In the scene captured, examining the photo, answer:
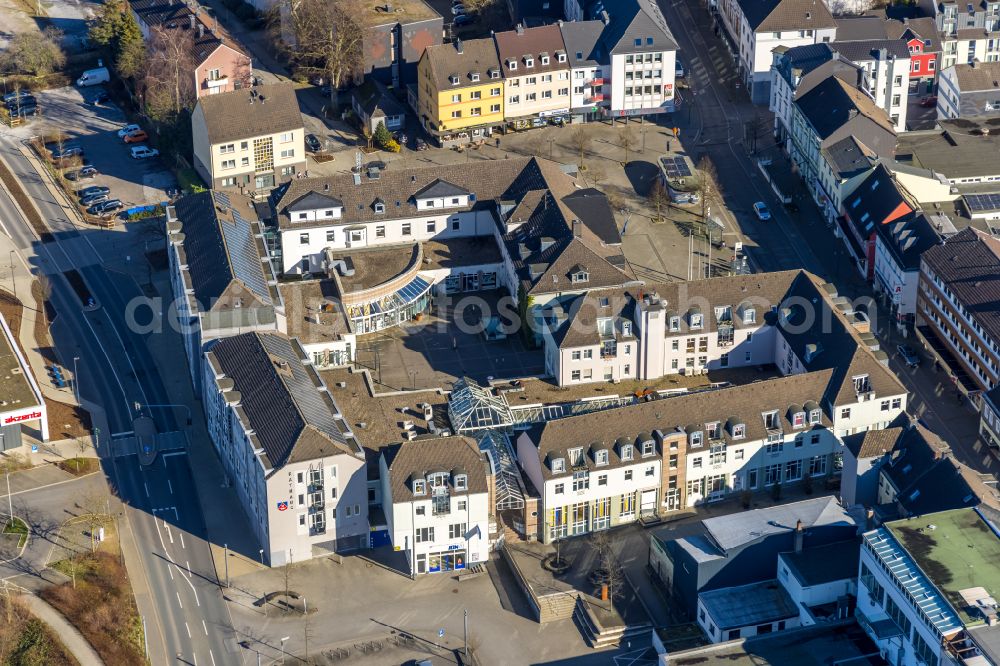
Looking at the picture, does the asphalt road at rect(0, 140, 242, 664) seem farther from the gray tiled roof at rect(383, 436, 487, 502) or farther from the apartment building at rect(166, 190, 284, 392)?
the gray tiled roof at rect(383, 436, 487, 502)

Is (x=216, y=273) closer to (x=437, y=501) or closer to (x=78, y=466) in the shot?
(x=78, y=466)

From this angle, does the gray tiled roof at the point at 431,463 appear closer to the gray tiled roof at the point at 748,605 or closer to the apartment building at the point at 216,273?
the gray tiled roof at the point at 748,605

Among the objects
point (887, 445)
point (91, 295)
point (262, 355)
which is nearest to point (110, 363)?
point (91, 295)

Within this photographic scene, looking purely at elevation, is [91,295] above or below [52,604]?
above

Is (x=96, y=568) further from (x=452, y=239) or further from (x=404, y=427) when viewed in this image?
(x=452, y=239)

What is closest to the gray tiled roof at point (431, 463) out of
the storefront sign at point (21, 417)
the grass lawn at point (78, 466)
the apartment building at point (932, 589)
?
the grass lawn at point (78, 466)

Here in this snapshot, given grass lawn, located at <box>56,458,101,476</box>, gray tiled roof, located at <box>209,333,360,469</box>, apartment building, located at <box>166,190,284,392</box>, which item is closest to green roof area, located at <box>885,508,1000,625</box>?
gray tiled roof, located at <box>209,333,360,469</box>

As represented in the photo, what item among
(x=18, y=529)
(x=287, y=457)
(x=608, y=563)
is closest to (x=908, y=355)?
(x=608, y=563)
